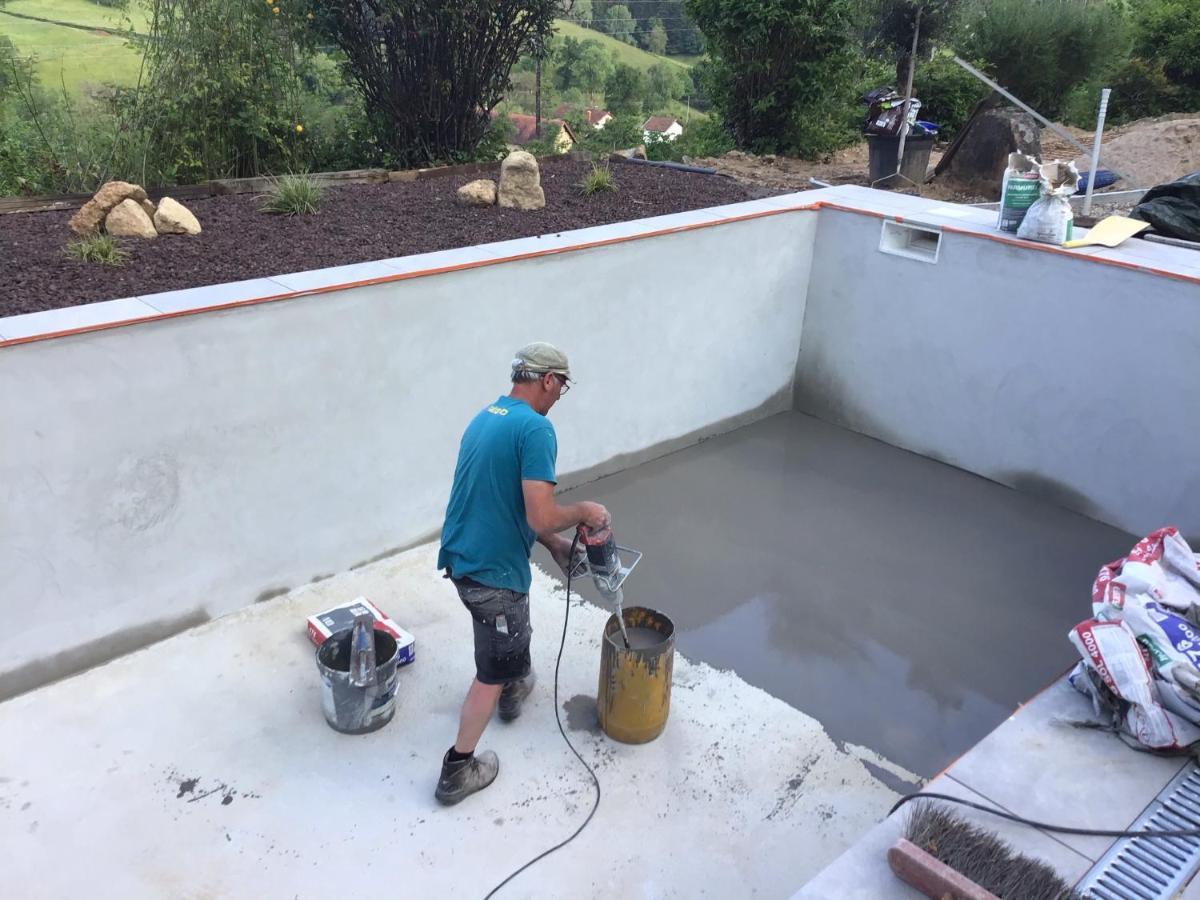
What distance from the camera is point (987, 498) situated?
525 centimetres

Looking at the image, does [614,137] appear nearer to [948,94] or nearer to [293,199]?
[948,94]

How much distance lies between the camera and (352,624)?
12.1 ft

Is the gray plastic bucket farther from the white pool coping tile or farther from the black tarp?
the black tarp

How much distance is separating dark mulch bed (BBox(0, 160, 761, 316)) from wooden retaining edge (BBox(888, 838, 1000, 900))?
3.53 meters

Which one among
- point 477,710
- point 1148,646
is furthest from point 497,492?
point 1148,646

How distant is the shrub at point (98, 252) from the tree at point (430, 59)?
2.95 m

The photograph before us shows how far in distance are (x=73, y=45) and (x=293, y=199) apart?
19.0ft

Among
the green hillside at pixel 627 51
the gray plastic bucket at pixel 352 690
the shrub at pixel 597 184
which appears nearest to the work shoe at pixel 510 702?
the gray plastic bucket at pixel 352 690

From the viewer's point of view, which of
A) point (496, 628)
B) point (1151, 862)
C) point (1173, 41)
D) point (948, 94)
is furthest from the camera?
point (1173, 41)

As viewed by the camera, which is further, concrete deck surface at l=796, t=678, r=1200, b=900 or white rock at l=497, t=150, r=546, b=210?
white rock at l=497, t=150, r=546, b=210

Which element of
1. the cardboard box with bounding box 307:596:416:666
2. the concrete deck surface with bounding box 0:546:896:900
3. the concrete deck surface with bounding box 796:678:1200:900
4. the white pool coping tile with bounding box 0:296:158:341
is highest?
the white pool coping tile with bounding box 0:296:158:341

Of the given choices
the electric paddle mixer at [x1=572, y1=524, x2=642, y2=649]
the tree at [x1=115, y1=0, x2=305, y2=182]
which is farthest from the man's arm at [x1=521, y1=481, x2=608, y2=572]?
the tree at [x1=115, y1=0, x2=305, y2=182]

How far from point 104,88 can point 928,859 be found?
7.13 m

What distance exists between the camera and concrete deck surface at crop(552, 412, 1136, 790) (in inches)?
144
